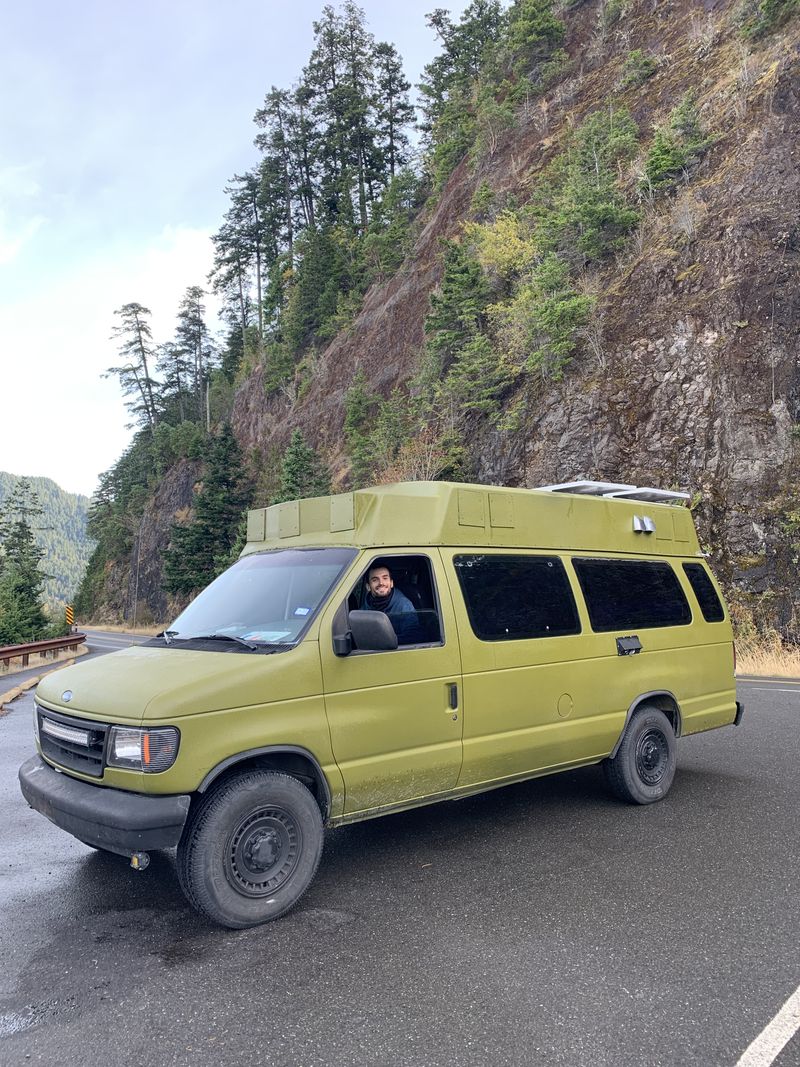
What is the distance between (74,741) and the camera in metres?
3.98

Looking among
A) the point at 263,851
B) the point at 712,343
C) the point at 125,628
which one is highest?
the point at 712,343

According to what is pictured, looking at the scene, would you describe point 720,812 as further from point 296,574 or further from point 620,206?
point 620,206

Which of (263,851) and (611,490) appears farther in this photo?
(611,490)

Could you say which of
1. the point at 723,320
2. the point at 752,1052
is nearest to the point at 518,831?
the point at 752,1052

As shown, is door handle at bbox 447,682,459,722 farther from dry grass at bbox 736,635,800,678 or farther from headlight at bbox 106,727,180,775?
dry grass at bbox 736,635,800,678

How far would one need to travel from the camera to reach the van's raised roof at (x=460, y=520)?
15.5 feet

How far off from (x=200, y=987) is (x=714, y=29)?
33.2 meters

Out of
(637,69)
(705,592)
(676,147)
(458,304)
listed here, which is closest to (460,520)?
(705,592)

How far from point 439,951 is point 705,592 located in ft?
14.9

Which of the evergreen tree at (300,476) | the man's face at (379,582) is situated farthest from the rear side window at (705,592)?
the evergreen tree at (300,476)

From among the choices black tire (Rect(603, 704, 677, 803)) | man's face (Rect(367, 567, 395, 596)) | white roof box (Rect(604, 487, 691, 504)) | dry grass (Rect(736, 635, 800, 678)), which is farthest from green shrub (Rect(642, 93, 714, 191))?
man's face (Rect(367, 567, 395, 596))

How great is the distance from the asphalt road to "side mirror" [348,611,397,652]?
4.74 feet

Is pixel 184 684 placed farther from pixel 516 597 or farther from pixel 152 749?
pixel 516 597

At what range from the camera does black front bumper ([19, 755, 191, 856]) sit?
3.51 metres
